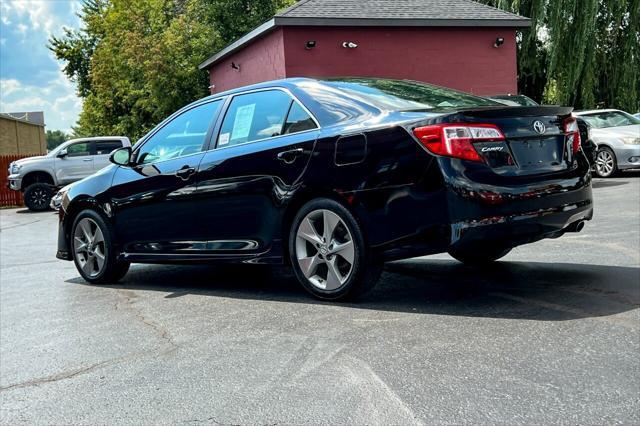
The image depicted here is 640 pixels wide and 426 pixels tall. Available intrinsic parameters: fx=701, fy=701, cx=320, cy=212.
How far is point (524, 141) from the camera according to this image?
4668 mm

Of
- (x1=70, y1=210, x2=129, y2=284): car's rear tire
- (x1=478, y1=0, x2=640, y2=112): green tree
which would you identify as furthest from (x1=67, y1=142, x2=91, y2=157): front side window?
(x1=70, y1=210, x2=129, y2=284): car's rear tire

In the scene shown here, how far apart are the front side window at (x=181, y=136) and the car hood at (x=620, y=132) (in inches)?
466

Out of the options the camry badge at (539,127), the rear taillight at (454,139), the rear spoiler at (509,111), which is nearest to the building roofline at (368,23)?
the rear spoiler at (509,111)

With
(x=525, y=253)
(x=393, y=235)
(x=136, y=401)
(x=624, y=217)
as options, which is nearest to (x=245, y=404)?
(x=136, y=401)

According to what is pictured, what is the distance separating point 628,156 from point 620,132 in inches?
23.5

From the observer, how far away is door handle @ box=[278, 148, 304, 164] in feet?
16.7

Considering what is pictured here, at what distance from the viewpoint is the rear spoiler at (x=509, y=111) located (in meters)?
4.50

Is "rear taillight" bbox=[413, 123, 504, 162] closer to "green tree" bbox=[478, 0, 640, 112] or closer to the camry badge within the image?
the camry badge

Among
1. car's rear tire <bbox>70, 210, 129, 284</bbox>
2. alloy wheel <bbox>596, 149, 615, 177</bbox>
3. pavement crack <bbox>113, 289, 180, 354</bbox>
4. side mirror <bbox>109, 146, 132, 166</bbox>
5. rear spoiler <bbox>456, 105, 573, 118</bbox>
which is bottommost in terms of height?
pavement crack <bbox>113, 289, 180, 354</bbox>

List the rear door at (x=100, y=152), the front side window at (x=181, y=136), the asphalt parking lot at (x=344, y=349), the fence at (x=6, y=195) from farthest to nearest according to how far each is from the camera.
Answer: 1. the fence at (x=6, y=195)
2. the rear door at (x=100, y=152)
3. the front side window at (x=181, y=136)
4. the asphalt parking lot at (x=344, y=349)

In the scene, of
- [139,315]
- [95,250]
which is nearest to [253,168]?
[139,315]

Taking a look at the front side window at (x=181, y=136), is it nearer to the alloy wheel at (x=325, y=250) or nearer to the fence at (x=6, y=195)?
the alloy wheel at (x=325, y=250)

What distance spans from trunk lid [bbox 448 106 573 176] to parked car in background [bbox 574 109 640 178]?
34.9 ft

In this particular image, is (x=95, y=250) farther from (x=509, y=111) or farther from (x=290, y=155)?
(x=509, y=111)
